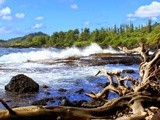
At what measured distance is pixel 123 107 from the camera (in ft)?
49.7

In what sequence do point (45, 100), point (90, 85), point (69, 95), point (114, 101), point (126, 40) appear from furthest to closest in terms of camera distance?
point (126, 40)
point (90, 85)
point (69, 95)
point (45, 100)
point (114, 101)

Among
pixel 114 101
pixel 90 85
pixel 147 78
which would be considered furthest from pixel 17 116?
pixel 90 85

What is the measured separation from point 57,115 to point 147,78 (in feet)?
14.4

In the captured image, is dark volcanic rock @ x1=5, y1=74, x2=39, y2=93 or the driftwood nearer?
the driftwood

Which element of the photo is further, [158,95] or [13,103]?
[13,103]

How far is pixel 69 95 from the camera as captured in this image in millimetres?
25812

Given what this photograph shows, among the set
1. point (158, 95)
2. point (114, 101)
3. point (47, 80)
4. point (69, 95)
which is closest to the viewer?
point (114, 101)

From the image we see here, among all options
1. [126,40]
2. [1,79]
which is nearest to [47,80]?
[1,79]

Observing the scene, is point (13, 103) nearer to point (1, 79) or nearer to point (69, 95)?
point (69, 95)

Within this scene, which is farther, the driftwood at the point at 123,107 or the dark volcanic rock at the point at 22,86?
the dark volcanic rock at the point at 22,86

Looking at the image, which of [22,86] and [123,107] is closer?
[123,107]

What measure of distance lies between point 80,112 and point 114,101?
161 centimetres

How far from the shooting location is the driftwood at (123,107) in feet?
43.3

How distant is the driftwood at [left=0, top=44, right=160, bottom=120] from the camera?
13195 millimetres
